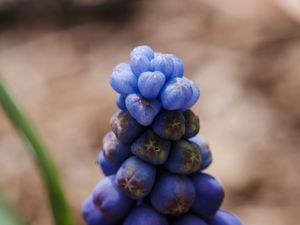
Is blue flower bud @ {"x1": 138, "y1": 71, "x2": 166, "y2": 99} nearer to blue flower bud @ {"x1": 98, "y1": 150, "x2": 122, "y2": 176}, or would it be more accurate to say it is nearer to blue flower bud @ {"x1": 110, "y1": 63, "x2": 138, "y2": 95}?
blue flower bud @ {"x1": 110, "y1": 63, "x2": 138, "y2": 95}

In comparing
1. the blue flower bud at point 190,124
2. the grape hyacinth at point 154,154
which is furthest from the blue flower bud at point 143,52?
the blue flower bud at point 190,124

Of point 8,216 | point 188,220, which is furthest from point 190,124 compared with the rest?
point 8,216

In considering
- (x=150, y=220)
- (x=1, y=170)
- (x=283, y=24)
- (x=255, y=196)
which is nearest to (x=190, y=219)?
(x=150, y=220)

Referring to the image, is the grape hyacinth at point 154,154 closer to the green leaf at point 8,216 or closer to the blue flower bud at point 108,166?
the blue flower bud at point 108,166

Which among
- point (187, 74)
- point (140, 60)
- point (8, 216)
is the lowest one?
point (8, 216)

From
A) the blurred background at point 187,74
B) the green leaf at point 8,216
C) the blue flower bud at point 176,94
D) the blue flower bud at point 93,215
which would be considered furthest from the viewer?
the blurred background at point 187,74

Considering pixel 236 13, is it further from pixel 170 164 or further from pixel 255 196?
pixel 170 164

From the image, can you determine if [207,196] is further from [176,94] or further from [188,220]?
[176,94]
